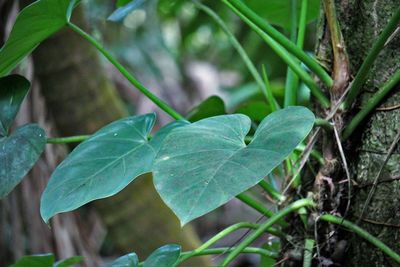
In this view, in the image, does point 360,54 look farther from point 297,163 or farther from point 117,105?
point 117,105

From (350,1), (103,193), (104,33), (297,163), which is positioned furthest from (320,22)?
(104,33)

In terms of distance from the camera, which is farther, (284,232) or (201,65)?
(201,65)

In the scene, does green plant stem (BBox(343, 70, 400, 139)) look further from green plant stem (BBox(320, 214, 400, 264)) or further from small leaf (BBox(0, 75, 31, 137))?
small leaf (BBox(0, 75, 31, 137))

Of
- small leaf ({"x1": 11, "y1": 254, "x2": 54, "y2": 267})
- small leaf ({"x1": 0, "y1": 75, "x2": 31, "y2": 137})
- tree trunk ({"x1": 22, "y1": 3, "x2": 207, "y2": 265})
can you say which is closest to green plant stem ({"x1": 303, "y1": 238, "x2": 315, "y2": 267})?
small leaf ({"x1": 11, "y1": 254, "x2": 54, "y2": 267})

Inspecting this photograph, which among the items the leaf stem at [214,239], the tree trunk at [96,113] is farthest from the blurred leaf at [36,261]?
the tree trunk at [96,113]

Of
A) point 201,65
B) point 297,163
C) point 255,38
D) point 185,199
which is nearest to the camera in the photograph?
point 185,199

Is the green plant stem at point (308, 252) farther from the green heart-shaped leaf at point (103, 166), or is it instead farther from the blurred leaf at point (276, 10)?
the blurred leaf at point (276, 10)

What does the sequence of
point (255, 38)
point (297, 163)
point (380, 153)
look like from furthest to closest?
point (255, 38)
point (297, 163)
point (380, 153)
